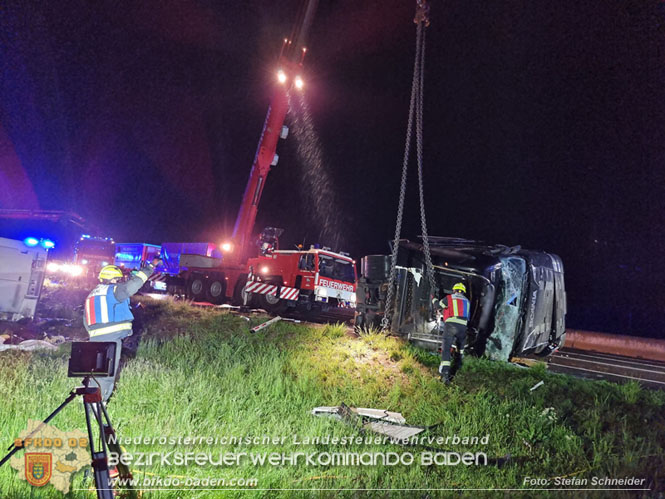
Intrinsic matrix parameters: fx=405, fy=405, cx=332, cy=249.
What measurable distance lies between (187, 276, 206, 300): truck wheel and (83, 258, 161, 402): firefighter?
39.9 feet

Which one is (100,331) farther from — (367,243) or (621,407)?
(367,243)

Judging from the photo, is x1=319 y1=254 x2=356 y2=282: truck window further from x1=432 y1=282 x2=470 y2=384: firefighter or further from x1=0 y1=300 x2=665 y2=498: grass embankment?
x1=432 y1=282 x2=470 y2=384: firefighter

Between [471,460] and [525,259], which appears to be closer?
[471,460]

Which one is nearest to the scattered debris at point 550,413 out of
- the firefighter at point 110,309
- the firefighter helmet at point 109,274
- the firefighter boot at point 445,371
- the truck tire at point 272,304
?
the firefighter boot at point 445,371

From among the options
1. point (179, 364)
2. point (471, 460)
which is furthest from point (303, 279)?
point (471, 460)

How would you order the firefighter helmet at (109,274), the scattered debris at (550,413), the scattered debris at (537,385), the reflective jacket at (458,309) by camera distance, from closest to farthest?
the firefighter helmet at (109,274) < the scattered debris at (550,413) < the scattered debris at (537,385) < the reflective jacket at (458,309)

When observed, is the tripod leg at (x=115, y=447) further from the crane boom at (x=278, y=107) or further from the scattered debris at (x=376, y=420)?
the crane boom at (x=278, y=107)

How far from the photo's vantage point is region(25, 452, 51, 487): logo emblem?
3.24 meters

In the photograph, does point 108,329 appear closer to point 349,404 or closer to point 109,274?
point 109,274

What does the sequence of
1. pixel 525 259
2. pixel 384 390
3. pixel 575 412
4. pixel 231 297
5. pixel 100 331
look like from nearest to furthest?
pixel 100 331
pixel 575 412
pixel 384 390
pixel 525 259
pixel 231 297

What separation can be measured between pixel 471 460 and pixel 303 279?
30.7 ft

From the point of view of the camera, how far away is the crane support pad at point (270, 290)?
13.1 m

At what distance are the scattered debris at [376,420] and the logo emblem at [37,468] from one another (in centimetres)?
272

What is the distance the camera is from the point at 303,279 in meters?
13.2
